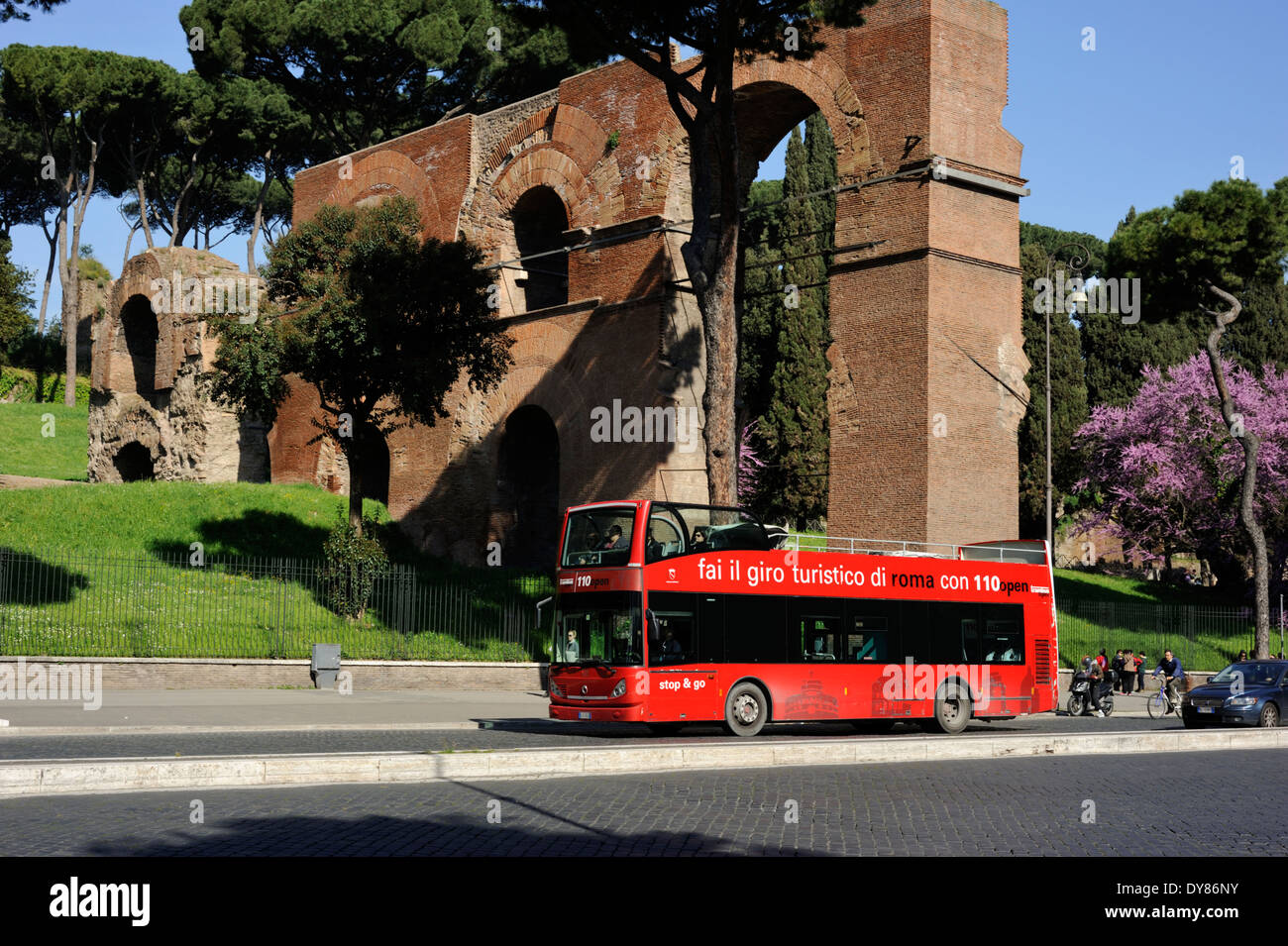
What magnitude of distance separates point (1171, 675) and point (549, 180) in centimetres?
1775

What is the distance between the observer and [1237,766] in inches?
518

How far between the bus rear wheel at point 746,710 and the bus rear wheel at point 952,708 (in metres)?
3.04

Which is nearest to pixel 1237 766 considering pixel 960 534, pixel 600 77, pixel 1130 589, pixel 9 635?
pixel 960 534

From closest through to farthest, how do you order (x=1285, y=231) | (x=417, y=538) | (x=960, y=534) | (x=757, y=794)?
(x=757, y=794) < (x=960, y=534) < (x=1285, y=231) < (x=417, y=538)

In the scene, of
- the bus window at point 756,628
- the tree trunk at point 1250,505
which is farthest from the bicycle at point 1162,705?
the bus window at point 756,628

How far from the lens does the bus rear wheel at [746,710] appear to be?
15570mm

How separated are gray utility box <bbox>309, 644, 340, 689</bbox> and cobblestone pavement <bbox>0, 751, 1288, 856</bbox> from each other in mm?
10715

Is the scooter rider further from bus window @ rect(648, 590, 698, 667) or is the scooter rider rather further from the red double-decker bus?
bus window @ rect(648, 590, 698, 667)

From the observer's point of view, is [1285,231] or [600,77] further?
[1285,231]

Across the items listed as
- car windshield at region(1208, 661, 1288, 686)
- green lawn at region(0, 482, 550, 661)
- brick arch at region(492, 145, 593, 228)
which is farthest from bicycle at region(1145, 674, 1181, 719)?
brick arch at region(492, 145, 593, 228)

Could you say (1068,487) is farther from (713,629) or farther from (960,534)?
(713,629)

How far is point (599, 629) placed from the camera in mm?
15273
